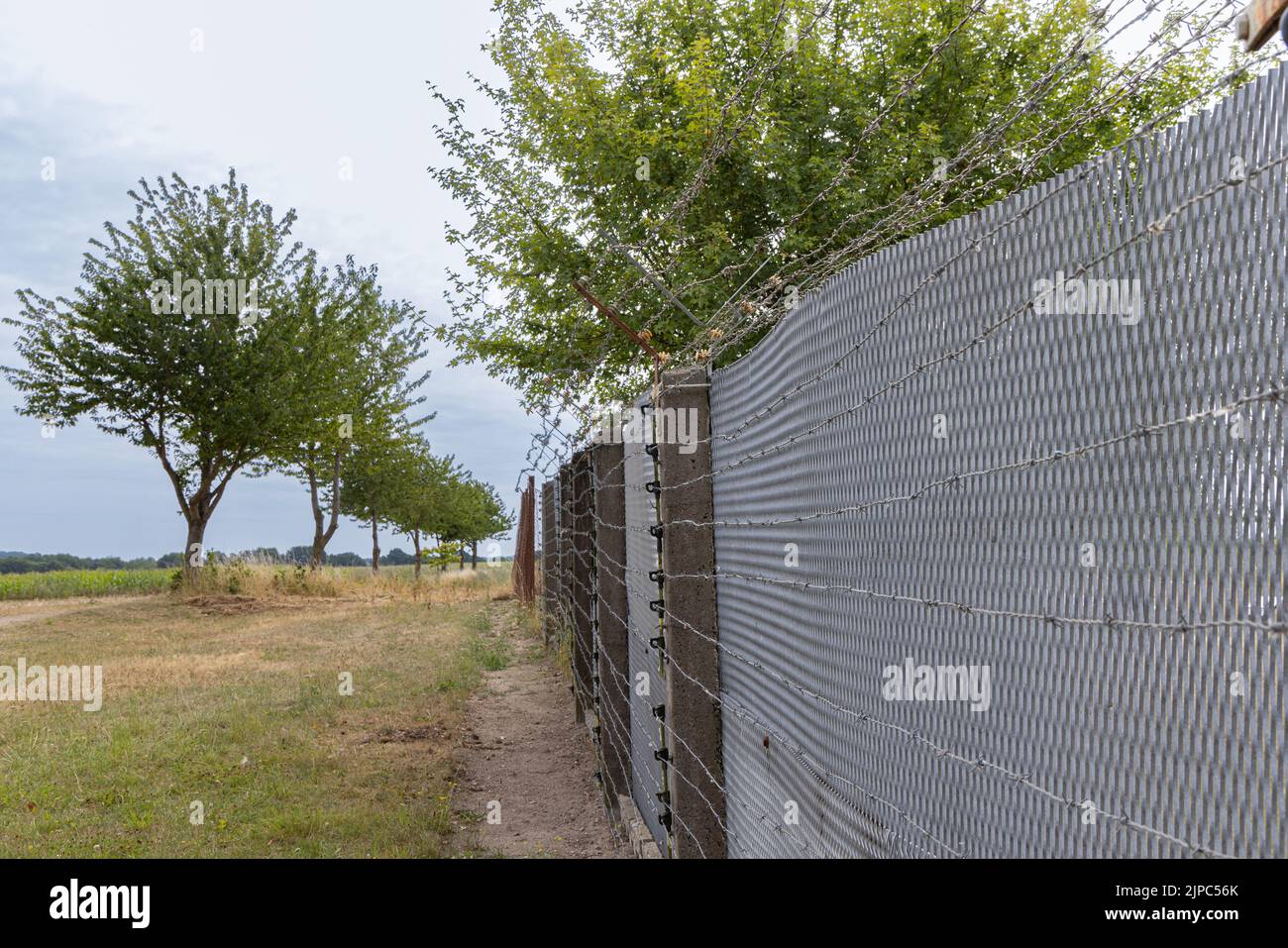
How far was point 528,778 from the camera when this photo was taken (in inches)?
273

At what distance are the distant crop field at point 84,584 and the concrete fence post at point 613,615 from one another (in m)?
25.6

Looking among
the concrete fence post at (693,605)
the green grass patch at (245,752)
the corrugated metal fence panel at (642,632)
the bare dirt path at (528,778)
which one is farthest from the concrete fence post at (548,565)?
the concrete fence post at (693,605)

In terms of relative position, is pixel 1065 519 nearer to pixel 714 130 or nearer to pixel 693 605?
pixel 693 605

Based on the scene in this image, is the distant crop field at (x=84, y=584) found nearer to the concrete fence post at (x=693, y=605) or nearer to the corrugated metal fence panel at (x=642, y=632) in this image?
the corrugated metal fence panel at (x=642, y=632)

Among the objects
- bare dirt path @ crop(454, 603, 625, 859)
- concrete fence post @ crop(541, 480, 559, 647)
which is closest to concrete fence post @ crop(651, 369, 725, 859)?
bare dirt path @ crop(454, 603, 625, 859)

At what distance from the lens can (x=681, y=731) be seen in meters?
3.51

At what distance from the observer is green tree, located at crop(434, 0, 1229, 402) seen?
613 inches

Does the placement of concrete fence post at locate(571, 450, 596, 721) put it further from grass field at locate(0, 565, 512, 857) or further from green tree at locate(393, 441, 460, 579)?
green tree at locate(393, 441, 460, 579)

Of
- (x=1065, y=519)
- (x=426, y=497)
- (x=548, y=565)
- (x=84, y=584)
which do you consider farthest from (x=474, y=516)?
(x=1065, y=519)

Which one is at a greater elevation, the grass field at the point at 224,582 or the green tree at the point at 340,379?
the green tree at the point at 340,379

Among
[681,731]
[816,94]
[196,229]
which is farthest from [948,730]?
[196,229]

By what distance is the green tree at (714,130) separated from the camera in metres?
15.6
